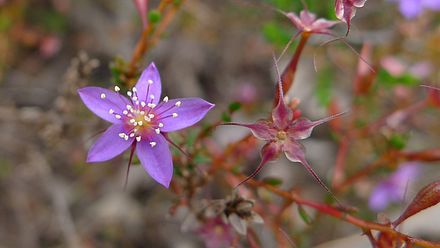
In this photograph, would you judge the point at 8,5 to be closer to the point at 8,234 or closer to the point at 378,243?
the point at 8,234

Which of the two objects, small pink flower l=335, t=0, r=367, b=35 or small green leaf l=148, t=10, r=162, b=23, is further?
small green leaf l=148, t=10, r=162, b=23

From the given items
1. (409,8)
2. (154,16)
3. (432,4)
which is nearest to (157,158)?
(154,16)

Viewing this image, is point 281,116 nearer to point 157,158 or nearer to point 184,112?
point 184,112

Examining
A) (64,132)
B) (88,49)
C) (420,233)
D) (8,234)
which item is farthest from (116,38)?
(420,233)

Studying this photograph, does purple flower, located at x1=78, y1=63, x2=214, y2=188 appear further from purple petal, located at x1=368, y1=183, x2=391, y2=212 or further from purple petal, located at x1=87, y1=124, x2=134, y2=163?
purple petal, located at x1=368, y1=183, x2=391, y2=212

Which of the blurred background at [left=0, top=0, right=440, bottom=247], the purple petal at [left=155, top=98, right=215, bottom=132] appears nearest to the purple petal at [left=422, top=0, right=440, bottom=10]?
the blurred background at [left=0, top=0, right=440, bottom=247]

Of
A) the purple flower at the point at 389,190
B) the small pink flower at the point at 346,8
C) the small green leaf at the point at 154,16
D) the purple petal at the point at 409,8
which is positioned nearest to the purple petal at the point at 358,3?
the small pink flower at the point at 346,8

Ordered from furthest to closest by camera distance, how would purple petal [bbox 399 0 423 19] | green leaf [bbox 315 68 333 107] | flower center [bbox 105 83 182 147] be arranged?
green leaf [bbox 315 68 333 107], purple petal [bbox 399 0 423 19], flower center [bbox 105 83 182 147]

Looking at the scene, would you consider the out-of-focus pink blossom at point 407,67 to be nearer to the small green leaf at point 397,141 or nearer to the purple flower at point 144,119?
the small green leaf at point 397,141
